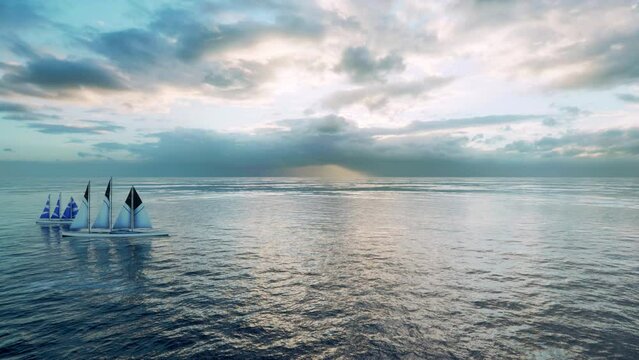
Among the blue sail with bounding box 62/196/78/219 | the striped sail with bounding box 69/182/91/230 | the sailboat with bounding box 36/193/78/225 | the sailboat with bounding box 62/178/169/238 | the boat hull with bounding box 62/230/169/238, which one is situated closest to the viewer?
the boat hull with bounding box 62/230/169/238

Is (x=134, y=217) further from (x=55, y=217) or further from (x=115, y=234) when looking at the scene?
(x=55, y=217)

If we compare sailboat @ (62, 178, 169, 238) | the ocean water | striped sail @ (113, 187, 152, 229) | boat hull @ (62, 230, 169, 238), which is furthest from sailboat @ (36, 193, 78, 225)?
striped sail @ (113, 187, 152, 229)

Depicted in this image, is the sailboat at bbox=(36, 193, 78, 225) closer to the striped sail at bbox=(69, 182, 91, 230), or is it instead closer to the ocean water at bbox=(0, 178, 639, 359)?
the ocean water at bbox=(0, 178, 639, 359)

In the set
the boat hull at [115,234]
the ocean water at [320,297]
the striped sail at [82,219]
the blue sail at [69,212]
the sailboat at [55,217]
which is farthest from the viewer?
the blue sail at [69,212]

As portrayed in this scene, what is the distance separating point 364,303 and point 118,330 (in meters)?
18.3

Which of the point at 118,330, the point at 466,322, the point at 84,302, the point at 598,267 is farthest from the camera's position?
the point at 598,267

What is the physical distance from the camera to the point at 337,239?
54938mm

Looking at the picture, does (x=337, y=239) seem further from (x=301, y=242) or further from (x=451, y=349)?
(x=451, y=349)

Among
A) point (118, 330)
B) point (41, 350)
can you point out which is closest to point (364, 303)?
point (118, 330)

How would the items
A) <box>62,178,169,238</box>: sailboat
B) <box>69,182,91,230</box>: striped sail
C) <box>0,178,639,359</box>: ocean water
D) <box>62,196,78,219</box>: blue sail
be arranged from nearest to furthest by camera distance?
<box>0,178,639,359</box>: ocean water → <box>62,178,169,238</box>: sailboat → <box>69,182,91,230</box>: striped sail → <box>62,196,78,219</box>: blue sail

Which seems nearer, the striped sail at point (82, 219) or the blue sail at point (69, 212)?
the striped sail at point (82, 219)

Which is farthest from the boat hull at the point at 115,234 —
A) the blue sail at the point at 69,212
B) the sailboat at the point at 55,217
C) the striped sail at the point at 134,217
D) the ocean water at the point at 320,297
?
the blue sail at the point at 69,212

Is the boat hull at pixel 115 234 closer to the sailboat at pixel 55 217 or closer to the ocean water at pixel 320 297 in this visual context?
the ocean water at pixel 320 297

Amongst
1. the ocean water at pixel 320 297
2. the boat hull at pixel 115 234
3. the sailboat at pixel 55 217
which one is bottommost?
the ocean water at pixel 320 297
